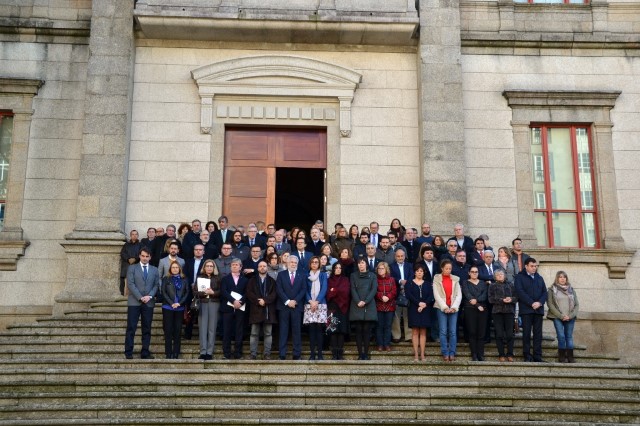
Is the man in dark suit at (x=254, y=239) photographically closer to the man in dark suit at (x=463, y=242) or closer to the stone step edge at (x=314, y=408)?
the man in dark suit at (x=463, y=242)

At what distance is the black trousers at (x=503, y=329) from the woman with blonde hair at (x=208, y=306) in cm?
440

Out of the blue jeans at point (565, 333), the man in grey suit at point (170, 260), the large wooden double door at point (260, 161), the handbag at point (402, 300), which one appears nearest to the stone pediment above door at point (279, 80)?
the large wooden double door at point (260, 161)

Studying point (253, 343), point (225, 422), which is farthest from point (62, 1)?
point (225, 422)

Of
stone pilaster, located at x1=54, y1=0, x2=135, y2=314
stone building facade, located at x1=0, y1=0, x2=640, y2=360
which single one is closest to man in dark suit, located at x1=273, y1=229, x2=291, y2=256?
stone building facade, located at x1=0, y1=0, x2=640, y2=360

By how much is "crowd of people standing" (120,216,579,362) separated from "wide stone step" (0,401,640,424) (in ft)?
5.44

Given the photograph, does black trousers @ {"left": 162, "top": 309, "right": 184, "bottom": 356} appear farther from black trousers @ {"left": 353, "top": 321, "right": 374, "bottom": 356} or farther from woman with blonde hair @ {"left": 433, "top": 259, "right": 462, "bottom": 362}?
woman with blonde hair @ {"left": 433, "top": 259, "right": 462, "bottom": 362}

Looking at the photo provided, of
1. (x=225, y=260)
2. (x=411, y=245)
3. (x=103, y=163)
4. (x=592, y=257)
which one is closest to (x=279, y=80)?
(x=103, y=163)

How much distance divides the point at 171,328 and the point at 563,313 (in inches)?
245

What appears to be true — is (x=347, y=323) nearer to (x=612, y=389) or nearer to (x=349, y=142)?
(x=612, y=389)

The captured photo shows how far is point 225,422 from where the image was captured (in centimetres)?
948

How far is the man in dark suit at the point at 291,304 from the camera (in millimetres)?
11422

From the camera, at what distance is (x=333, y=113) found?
53.4ft

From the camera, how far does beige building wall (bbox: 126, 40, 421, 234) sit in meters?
15.6

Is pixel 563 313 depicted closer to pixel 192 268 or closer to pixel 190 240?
pixel 192 268
